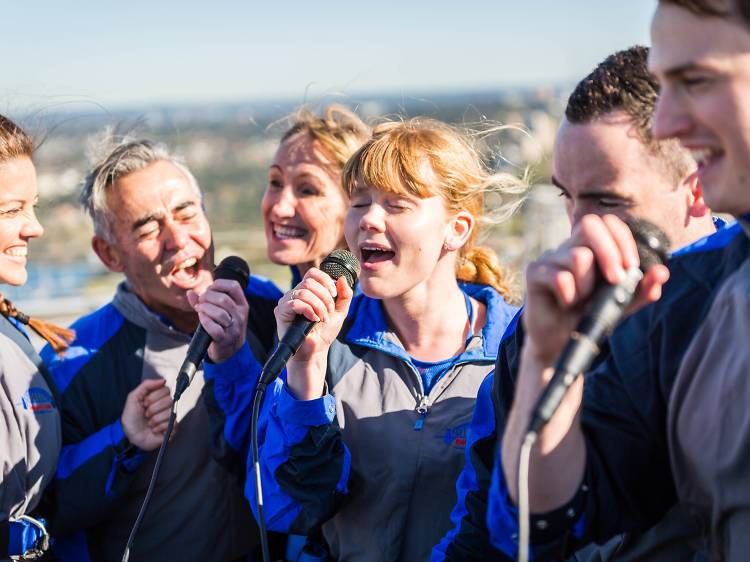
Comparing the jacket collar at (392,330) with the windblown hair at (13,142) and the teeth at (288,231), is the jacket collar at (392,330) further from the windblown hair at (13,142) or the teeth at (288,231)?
the windblown hair at (13,142)

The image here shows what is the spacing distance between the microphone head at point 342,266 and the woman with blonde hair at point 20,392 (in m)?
0.93

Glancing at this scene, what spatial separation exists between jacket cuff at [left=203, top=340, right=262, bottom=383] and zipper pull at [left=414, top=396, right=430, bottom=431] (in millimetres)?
536

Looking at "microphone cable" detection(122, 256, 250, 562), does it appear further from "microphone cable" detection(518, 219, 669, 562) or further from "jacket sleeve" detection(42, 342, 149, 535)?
"microphone cable" detection(518, 219, 669, 562)

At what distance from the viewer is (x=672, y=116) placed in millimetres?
1342

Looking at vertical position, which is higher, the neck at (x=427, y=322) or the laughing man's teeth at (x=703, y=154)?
the laughing man's teeth at (x=703, y=154)

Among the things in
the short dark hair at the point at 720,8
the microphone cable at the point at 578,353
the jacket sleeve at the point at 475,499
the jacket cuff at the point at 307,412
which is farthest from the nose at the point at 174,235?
the short dark hair at the point at 720,8

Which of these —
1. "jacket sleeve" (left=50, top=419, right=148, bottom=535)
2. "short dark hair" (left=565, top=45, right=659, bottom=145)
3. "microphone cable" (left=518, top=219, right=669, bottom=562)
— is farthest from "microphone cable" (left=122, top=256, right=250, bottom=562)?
"short dark hair" (left=565, top=45, right=659, bottom=145)

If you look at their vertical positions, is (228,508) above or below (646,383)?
below

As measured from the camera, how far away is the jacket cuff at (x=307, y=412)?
2.15 metres

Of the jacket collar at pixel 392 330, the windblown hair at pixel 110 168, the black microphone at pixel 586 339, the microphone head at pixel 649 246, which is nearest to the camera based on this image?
the black microphone at pixel 586 339

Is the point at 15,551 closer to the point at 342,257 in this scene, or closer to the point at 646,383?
the point at 342,257

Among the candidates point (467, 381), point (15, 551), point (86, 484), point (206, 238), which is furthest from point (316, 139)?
point (15, 551)

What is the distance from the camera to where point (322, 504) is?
2162mm

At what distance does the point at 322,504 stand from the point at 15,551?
849mm
